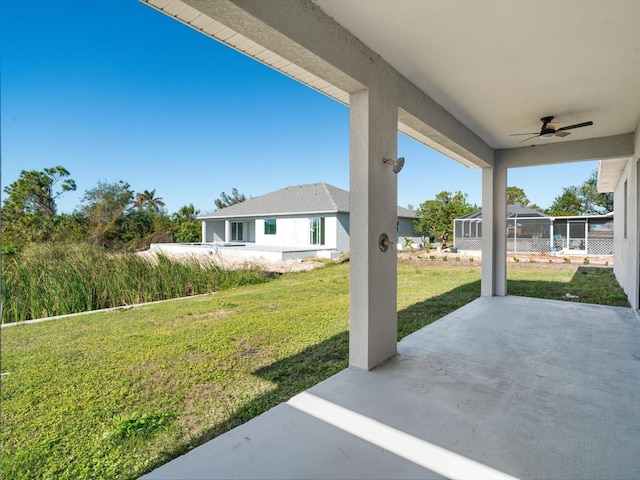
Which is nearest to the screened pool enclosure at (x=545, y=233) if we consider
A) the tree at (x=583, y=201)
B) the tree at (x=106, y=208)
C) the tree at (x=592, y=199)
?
the tree at (x=583, y=201)

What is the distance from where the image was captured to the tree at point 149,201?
3870cm

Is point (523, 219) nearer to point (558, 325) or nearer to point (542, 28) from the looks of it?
point (558, 325)

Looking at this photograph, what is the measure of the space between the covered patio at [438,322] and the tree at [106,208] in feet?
71.1

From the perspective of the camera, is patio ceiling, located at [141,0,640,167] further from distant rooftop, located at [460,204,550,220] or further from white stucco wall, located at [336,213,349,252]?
distant rooftop, located at [460,204,550,220]

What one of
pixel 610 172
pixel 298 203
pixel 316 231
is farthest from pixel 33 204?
pixel 610 172

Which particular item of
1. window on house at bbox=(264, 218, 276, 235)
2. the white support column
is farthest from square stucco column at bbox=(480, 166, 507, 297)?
the white support column

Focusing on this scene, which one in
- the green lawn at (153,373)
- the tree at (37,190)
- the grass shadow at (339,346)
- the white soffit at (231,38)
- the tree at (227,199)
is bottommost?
the green lawn at (153,373)

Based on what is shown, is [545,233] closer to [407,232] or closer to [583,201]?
[407,232]

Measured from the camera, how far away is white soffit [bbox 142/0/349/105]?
2.38 meters

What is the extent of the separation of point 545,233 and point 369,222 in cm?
2005

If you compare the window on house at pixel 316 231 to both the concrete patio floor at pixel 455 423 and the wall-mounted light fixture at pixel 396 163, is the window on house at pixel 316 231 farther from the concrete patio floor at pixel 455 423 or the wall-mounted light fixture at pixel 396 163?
the wall-mounted light fixture at pixel 396 163

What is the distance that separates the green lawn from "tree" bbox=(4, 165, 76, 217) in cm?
1775

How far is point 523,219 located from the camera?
754 inches

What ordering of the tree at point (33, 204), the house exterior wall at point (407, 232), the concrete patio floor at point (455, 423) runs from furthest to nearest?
the house exterior wall at point (407, 232) → the tree at point (33, 204) → the concrete patio floor at point (455, 423)
